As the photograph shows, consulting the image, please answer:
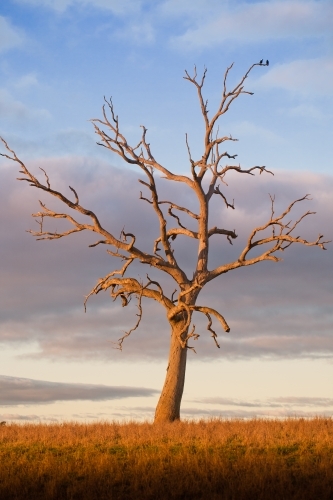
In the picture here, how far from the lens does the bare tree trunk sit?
27125 mm

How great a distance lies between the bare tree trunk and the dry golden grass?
11.4ft

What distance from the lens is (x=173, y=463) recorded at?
1725cm

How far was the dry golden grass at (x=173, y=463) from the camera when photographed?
15375 millimetres

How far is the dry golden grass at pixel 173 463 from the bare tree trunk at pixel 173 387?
3.46 meters

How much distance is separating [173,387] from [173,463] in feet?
32.7

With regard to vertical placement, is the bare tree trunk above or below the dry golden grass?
above

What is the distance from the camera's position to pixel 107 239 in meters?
28.4

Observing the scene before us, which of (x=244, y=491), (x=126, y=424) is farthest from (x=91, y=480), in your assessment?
(x=126, y=424)

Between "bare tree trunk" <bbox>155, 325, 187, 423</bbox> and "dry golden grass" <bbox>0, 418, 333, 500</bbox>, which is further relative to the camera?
"bare tree trunk" <bbox>155, 325, 187, 423</bbox>

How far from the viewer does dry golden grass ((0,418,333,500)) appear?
15375mm

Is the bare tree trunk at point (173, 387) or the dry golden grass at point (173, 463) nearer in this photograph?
the dry golden grass at point (173, 463)

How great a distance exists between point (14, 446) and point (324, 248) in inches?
546

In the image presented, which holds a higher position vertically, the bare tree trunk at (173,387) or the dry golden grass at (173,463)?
the bare tree trunk at (173,387)

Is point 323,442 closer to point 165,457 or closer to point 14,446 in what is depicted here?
point 165,457
